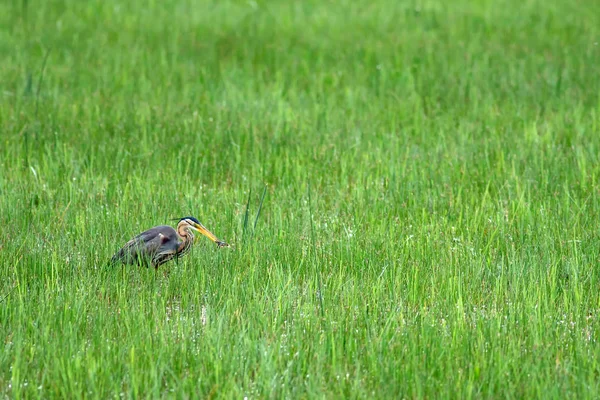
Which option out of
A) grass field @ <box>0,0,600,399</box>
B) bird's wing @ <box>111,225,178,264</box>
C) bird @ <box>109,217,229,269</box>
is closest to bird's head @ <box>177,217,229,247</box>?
bird @ <box>109,217,229,269</box>

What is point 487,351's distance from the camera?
13.1 feet

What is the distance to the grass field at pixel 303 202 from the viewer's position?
12.7 ft

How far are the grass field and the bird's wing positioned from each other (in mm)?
98

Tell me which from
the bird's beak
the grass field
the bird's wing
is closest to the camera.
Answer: the grass field

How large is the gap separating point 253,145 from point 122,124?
1.23 m

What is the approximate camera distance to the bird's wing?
4.91 metres

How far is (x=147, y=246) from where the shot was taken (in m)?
4.95

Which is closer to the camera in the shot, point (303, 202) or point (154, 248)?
point (154, 248)

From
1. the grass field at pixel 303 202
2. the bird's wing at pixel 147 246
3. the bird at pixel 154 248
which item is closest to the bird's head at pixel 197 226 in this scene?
the bird at pixel 154 248

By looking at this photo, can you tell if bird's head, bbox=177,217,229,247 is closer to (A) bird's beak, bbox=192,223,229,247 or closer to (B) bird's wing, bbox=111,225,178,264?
(A) bird's beak, bbox=192,223,229,247

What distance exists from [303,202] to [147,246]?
1427 millimetres

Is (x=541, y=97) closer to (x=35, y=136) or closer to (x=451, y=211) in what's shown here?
(x=451, y=211)

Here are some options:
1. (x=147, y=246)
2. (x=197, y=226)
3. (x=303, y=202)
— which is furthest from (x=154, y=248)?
(x=303, y=202)

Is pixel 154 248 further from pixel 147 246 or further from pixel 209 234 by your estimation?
pixel 209 234
